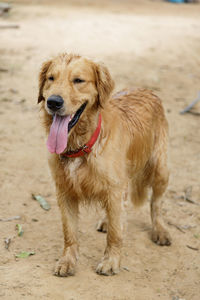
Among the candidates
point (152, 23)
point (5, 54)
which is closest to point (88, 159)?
point (5, 54)

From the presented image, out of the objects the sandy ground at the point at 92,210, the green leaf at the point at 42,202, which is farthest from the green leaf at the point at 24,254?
the green leaf at the point at 42,202

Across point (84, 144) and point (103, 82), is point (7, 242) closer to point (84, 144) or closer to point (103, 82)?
point (84, 144)

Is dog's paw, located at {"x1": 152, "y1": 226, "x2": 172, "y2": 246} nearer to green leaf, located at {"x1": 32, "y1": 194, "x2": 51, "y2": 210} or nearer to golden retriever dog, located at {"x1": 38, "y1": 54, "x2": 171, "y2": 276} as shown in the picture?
golden retriever dog, located at {"x1": 38, "y1": 54, "x2": 171, "y2": 276}

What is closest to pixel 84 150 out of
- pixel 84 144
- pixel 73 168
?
pixel 84 144

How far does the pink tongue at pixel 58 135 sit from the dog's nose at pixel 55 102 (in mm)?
152

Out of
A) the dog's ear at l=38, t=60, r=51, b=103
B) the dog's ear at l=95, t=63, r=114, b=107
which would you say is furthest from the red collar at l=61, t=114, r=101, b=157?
the dog's ear at l=38, t=60, r=51, b=103

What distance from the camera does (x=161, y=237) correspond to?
17.4 ft

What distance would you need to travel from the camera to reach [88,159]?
14.0 feet

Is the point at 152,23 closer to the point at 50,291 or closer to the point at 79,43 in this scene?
the point at 79,43

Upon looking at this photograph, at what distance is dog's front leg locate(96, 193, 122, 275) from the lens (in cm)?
448

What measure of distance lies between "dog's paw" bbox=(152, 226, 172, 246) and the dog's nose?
2.17 meters

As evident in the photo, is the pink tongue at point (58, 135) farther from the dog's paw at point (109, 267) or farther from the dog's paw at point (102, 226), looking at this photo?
the dog's paw at point (102, 226)

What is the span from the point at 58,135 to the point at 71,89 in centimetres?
44

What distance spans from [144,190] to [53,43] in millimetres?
8443
